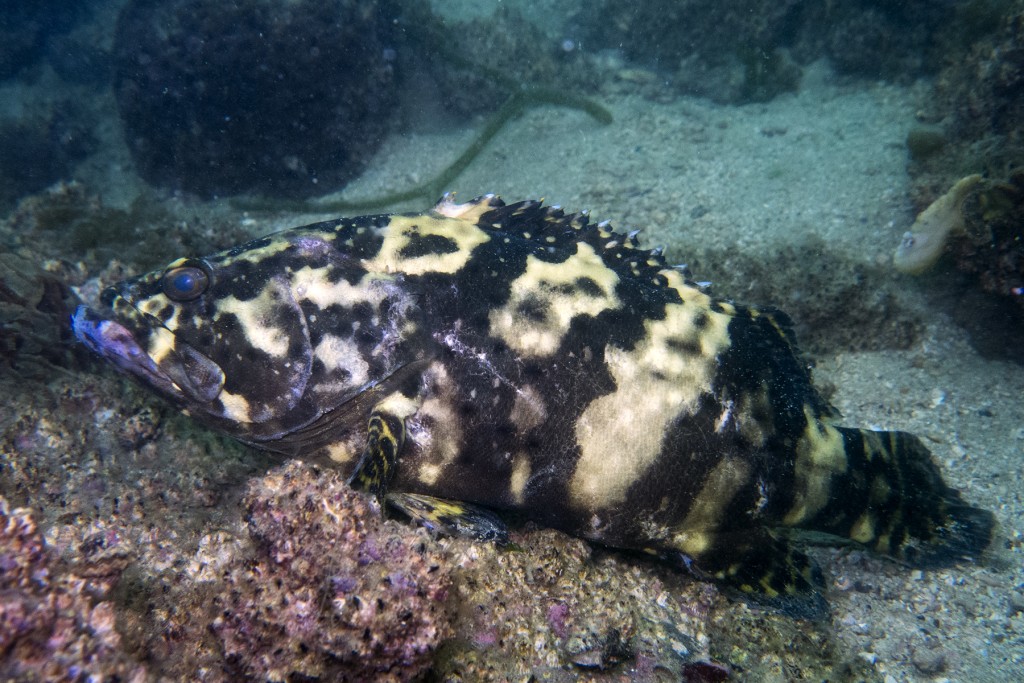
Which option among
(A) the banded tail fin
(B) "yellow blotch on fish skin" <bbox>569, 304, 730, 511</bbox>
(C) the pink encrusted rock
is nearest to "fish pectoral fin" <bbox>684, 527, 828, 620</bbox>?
(A) the banded tail fin

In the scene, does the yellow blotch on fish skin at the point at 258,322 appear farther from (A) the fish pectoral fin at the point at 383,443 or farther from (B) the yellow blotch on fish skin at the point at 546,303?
(B) the yellow blotch on fish skin at the point at 546,303

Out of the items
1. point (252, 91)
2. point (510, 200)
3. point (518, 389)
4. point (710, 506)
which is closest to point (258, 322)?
point (518, 389)

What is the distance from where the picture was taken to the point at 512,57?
1153 centimetres

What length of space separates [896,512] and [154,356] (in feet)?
15.6

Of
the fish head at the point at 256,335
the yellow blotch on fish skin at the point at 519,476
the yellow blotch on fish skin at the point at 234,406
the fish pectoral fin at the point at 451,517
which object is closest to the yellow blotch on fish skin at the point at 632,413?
the yellow blotch on fish skin at the point at 519,476

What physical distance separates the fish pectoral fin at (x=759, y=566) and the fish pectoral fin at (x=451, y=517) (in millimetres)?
1366

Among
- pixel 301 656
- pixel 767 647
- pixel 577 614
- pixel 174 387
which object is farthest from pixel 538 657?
pixel 174 387

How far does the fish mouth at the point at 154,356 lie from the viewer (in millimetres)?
2994

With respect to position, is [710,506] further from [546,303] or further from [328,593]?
[328,593]

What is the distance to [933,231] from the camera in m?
5.11

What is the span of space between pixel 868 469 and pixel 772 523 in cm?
76

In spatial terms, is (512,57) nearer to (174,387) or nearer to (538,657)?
(174,387)

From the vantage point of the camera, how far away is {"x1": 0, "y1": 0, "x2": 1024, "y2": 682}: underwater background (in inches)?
83.3

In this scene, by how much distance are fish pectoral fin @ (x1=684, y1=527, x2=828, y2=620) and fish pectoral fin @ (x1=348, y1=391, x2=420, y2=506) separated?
2.00m
